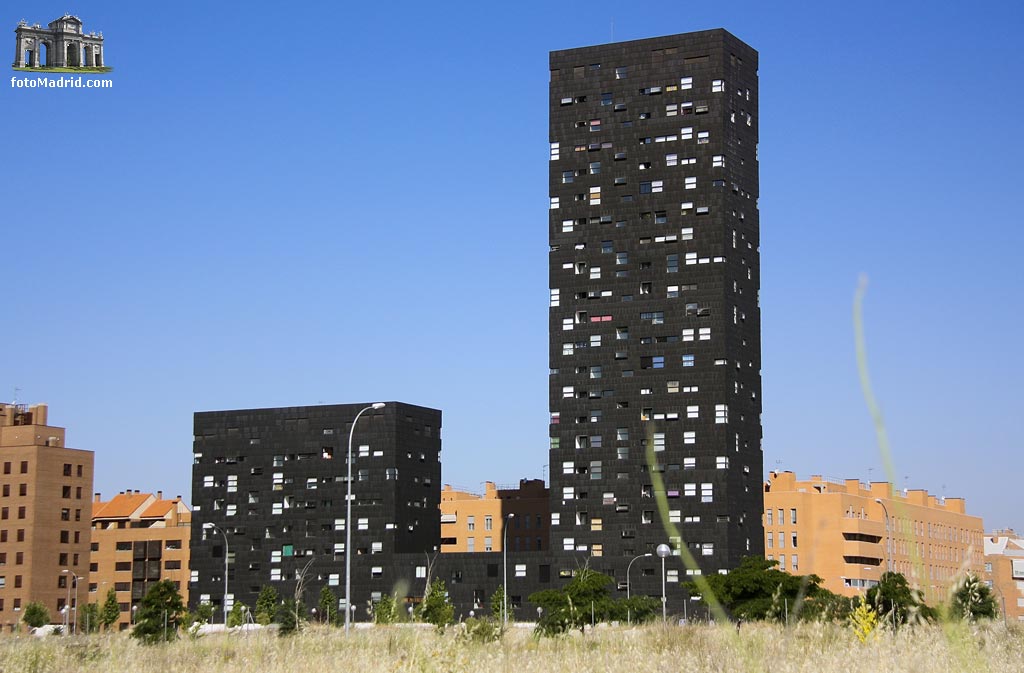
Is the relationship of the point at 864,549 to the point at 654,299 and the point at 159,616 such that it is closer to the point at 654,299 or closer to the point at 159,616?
the point at 654,299

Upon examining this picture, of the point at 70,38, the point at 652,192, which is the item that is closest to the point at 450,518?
the point at 652,192

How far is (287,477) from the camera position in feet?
419

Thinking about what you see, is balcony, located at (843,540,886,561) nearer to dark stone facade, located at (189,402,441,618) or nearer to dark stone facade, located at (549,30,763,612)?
dark stone facade, located at (549,30,763,612)

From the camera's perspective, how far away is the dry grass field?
42.5 ft

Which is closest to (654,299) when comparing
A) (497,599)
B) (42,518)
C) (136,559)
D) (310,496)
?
(497,599)

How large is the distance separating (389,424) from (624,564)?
30.7m

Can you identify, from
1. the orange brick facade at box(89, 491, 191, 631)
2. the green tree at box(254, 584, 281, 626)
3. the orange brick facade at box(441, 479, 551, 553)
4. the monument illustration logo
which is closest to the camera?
the monument illustration logo

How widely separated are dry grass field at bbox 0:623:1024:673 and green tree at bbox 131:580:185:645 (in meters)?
10.8

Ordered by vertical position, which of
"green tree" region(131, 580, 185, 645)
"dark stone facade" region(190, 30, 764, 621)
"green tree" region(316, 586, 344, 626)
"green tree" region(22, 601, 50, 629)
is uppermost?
"dark stone facade" region(190, 30, 764, 621)

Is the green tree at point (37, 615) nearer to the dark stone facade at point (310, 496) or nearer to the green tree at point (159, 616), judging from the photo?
the dark stone facade at point (310, 496)

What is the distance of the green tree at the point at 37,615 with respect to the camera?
5012 inches

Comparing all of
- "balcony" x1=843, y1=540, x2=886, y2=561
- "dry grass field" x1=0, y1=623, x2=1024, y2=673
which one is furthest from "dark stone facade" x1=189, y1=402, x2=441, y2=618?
"dry grass field" x1=0, y1=623, x2=1024, y2=673

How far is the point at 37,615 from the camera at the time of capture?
12875cm

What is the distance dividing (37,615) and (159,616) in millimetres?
93073
